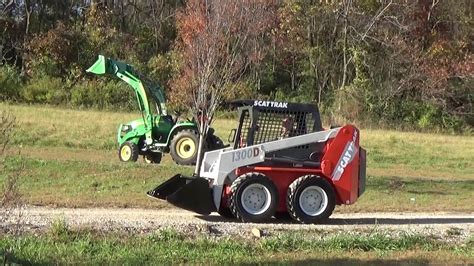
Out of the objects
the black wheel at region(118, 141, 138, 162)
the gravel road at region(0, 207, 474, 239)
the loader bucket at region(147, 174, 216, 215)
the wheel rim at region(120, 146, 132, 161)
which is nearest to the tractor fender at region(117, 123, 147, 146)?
the black wheel at region(118, 141, 138, 162)

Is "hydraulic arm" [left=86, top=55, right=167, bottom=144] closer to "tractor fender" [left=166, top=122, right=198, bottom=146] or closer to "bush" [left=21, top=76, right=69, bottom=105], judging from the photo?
"tractor fender" [left=166, top=122, right=198, bottom=146]

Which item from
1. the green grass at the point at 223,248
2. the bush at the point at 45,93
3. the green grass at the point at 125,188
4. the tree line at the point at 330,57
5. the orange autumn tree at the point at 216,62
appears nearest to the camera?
the green grass at the point at 223,248

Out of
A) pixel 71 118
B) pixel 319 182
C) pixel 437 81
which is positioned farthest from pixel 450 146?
pixel 319 182

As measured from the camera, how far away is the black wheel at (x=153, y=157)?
75.8 ft

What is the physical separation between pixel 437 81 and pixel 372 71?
426 cm

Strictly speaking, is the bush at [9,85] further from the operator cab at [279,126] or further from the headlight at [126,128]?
the operator cab at [279,126]

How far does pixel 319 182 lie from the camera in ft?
44.0

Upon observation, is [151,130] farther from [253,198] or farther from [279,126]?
[253,198]

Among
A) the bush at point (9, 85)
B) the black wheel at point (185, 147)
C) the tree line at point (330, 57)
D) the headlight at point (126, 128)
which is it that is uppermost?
the tree line at point (330, 57)

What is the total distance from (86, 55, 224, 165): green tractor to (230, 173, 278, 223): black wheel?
325 inches

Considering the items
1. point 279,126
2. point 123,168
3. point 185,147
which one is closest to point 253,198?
point 279,126

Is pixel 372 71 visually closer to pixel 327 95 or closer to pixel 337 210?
pixel 327 95

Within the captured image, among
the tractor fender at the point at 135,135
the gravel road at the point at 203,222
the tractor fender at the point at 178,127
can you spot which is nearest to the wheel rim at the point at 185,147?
the tractor fender at the point at 178,127

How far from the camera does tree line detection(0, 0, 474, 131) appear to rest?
4422 centimetres
